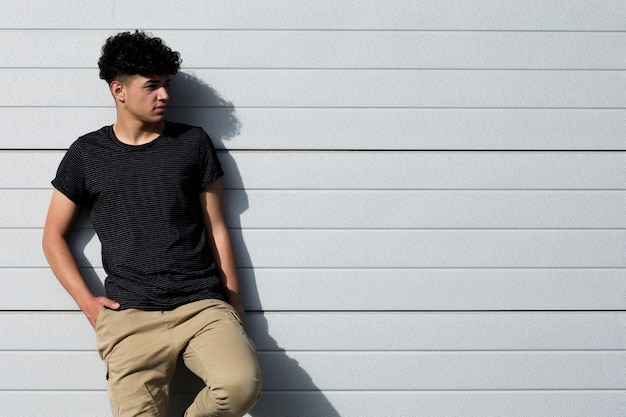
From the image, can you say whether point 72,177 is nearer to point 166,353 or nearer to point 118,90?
point 118,90

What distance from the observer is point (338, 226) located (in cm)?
349

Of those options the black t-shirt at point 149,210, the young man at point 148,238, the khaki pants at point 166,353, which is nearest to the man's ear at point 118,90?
the young man at point 148,238

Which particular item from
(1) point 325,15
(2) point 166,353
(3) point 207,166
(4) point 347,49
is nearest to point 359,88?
(4) point 347,49

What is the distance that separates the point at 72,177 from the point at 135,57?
53cm

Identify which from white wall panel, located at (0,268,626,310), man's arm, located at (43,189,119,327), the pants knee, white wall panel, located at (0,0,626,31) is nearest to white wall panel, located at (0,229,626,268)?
white wall panel, located at (0,268,626,310)

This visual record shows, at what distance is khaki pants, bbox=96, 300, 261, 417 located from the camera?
3014 millimetres

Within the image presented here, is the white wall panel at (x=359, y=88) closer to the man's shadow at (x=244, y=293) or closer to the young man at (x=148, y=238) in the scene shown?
the man's shadow at (x=244, y=293)

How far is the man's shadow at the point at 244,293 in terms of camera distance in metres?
3.45

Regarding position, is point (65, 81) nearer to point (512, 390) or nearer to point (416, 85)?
point (416, 85)

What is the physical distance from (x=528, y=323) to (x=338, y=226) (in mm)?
895

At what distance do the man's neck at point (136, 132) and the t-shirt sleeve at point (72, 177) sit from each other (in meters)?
0.18

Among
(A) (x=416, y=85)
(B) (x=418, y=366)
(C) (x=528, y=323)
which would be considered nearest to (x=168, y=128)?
(A) (x=416, y=85)

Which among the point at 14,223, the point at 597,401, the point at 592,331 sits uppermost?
the point at 14,223

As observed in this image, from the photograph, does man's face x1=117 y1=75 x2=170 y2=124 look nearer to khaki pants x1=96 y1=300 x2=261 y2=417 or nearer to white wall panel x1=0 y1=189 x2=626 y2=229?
white wall panel x1=0 y1=189 x2=626 y2=229
